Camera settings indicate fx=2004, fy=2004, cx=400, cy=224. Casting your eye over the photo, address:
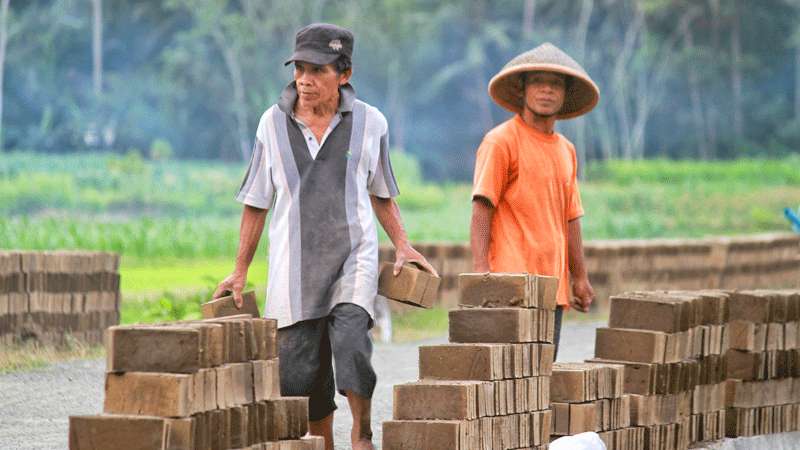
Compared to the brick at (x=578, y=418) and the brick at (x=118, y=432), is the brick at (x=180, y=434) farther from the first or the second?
the brick at (x=578, y=418)

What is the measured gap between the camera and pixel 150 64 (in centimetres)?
2150

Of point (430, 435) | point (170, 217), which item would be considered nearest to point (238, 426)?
point (430, 435)

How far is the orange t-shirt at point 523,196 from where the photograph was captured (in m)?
9.10

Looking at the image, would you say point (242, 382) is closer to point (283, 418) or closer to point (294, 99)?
point (283, 418)

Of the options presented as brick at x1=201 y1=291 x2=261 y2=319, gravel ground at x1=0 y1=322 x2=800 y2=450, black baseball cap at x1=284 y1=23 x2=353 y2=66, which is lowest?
gravel ground at x1=0 y1=322 x2=800 y2=450

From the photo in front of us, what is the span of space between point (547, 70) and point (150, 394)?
362cm

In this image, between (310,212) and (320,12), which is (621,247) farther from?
(310,212)

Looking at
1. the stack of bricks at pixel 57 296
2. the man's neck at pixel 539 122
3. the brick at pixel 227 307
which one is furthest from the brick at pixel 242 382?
the stack of bricks at pixel 57 296

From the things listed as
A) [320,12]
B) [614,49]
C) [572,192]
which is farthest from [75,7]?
[572,192]

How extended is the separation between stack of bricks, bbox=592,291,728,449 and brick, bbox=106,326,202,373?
3.43m

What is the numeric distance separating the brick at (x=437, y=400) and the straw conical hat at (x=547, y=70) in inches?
80.4

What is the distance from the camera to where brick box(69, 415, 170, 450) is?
6383 mm

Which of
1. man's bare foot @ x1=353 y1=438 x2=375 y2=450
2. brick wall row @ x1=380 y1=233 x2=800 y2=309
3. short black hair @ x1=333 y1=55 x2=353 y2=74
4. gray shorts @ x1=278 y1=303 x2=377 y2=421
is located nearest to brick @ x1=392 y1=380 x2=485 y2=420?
gray shorts @ x1=278 y1=303 x2=377 y2=421

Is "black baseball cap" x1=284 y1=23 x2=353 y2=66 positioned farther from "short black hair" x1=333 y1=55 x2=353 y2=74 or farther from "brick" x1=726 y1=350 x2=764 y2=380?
"brick" x1=726 y1=350 x2=764 y2=380
